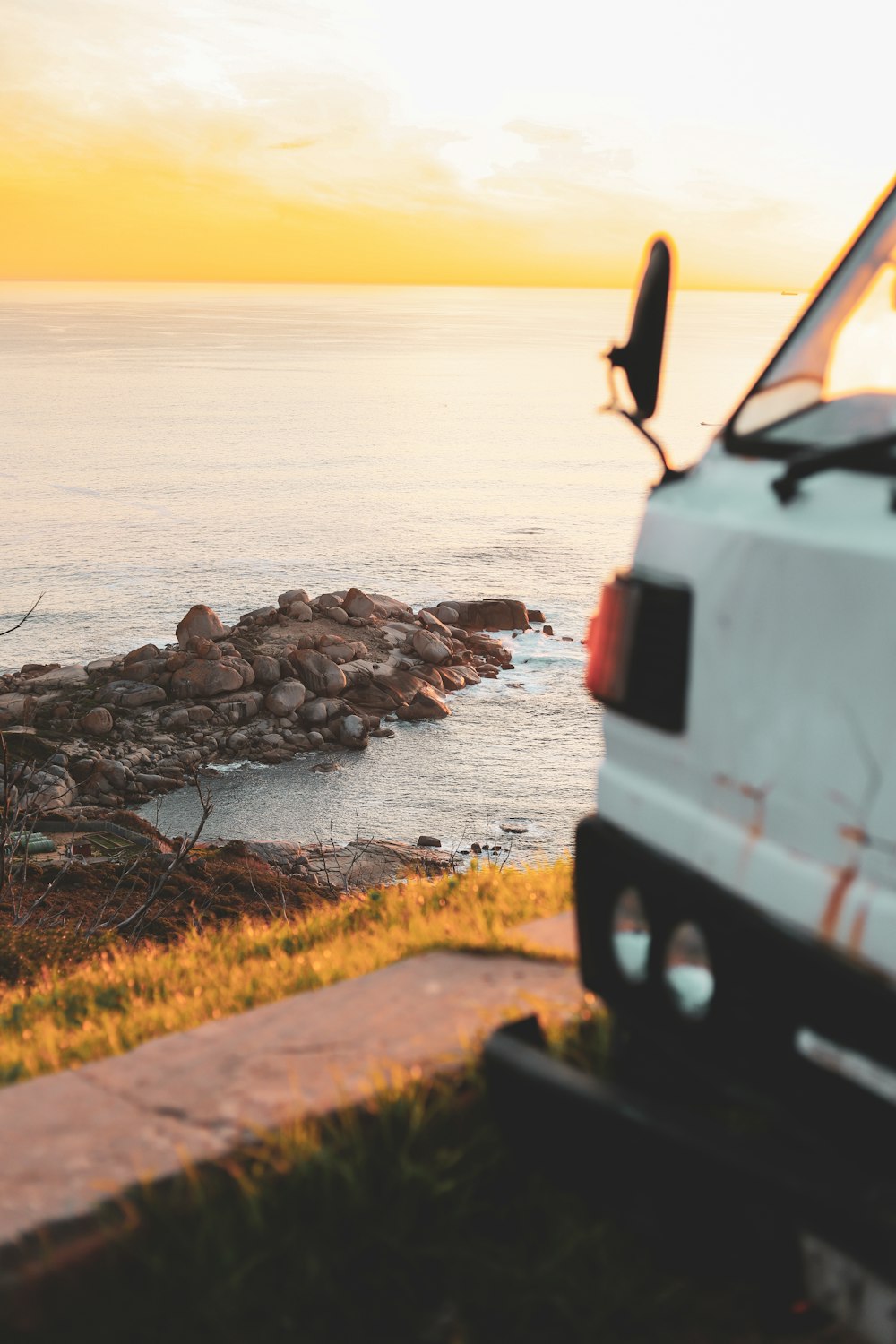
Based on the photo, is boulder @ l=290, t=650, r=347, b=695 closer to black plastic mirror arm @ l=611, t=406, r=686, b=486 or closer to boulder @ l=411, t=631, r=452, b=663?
boulder @ l=411, t=631, r=452, b=663

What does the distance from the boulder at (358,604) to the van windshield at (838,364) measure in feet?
84.5

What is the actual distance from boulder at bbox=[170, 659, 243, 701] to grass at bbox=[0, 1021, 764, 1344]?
21.4 meters

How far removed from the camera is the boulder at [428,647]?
→ 1073 inches

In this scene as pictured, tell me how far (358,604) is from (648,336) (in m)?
26.0

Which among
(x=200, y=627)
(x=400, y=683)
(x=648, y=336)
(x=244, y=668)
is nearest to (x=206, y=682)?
(x=244, y=668)

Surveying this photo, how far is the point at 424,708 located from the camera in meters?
25.0

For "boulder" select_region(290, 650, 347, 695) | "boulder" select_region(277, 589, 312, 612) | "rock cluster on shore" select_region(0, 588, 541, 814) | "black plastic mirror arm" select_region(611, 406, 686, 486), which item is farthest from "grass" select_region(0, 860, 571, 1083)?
"boulder" select_region(277, 589, 312, 612)

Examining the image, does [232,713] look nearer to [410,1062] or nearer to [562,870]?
[562,870]

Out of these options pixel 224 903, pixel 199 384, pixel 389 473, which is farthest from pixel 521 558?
pixel 199 384

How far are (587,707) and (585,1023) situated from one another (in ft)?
76.5

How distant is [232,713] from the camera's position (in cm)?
2342

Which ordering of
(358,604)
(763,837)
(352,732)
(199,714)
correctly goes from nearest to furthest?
(763,837) → (352,732) → (199,714) → (358,604)

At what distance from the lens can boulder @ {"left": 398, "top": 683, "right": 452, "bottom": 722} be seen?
81.9ft

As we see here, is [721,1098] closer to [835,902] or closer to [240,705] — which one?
[835,902]
